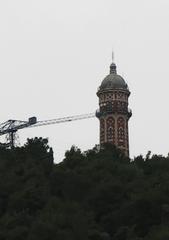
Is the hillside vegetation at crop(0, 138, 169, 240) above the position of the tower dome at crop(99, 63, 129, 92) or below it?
below

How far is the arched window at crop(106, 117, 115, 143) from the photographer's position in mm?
129625

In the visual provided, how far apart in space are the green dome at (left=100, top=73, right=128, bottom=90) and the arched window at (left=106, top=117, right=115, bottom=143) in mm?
5199

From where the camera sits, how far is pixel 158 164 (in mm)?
89500

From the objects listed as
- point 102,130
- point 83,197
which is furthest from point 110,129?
point 83,197

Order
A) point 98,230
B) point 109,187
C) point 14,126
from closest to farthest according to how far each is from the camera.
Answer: point 98,230, point 109,187, point 14,126

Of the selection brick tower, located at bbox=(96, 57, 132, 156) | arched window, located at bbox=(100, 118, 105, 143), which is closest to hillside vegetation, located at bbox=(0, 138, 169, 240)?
brick tower, located at bbox=(96, 57, 132, 156)

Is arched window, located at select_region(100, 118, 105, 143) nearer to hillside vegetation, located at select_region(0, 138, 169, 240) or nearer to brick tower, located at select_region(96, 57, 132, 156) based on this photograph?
brick tower, located at select_region(96, 57, 132, 156)

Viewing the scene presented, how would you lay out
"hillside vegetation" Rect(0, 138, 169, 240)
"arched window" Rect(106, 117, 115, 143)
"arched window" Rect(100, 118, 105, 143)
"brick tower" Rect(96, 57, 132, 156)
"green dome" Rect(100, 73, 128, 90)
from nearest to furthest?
"hillside vegetation" Rect(0, 138, 169, 240) < "arched window" Rect(106, 117, 115, 143) < "brick tower" Rect(96, 57, 132, 156) < "arched window" Rect(100, 118, 105, 143) < "green dome" Rect(100, 73, 128, 90)

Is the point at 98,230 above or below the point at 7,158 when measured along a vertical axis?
below

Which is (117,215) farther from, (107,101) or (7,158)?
(107,101)

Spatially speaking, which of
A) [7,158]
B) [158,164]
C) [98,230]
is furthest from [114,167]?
[98,230]

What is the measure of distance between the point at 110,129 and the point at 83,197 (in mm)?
52607

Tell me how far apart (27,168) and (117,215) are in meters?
15.7

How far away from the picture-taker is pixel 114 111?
435 ft
